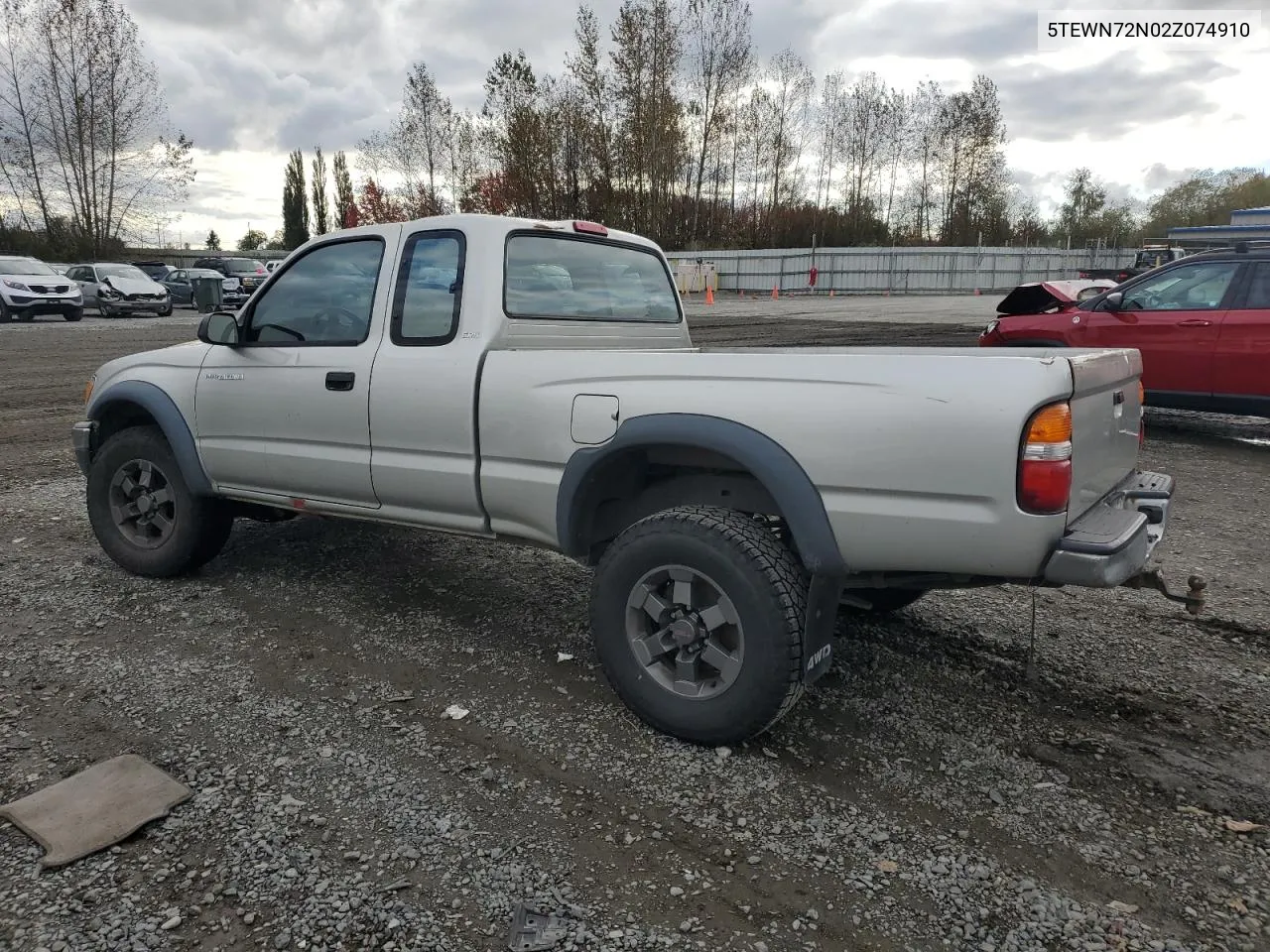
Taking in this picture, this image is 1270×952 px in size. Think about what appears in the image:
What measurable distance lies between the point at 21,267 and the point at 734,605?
2655cm

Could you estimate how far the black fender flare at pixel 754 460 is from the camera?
108 inches

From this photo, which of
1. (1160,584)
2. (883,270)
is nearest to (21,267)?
(1160,584)

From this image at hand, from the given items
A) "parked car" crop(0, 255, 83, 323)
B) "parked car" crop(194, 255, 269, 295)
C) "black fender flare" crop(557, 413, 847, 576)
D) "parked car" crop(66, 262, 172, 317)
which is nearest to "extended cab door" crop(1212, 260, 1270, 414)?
"black fender flare" crop(557, 413, 847, 576)

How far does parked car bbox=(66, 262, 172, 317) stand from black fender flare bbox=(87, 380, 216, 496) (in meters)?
23.2

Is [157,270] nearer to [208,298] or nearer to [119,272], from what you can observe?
[119,272]

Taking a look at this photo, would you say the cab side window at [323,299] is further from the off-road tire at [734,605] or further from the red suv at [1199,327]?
the red suv at [1199,327]

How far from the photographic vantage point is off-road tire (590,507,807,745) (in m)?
2.77

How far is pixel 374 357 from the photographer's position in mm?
3852

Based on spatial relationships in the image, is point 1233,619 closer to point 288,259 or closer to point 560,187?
point 288,259

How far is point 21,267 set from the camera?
901 inches

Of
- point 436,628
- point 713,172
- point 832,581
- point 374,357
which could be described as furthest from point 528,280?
point 713,172

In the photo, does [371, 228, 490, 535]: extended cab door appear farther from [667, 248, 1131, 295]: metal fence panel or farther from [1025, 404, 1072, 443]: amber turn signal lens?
[667, 248, 1131, 295]: metal fence panel

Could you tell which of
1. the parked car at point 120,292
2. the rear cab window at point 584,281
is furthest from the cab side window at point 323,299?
the parked car at point 120,292

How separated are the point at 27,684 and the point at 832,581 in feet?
10.4
